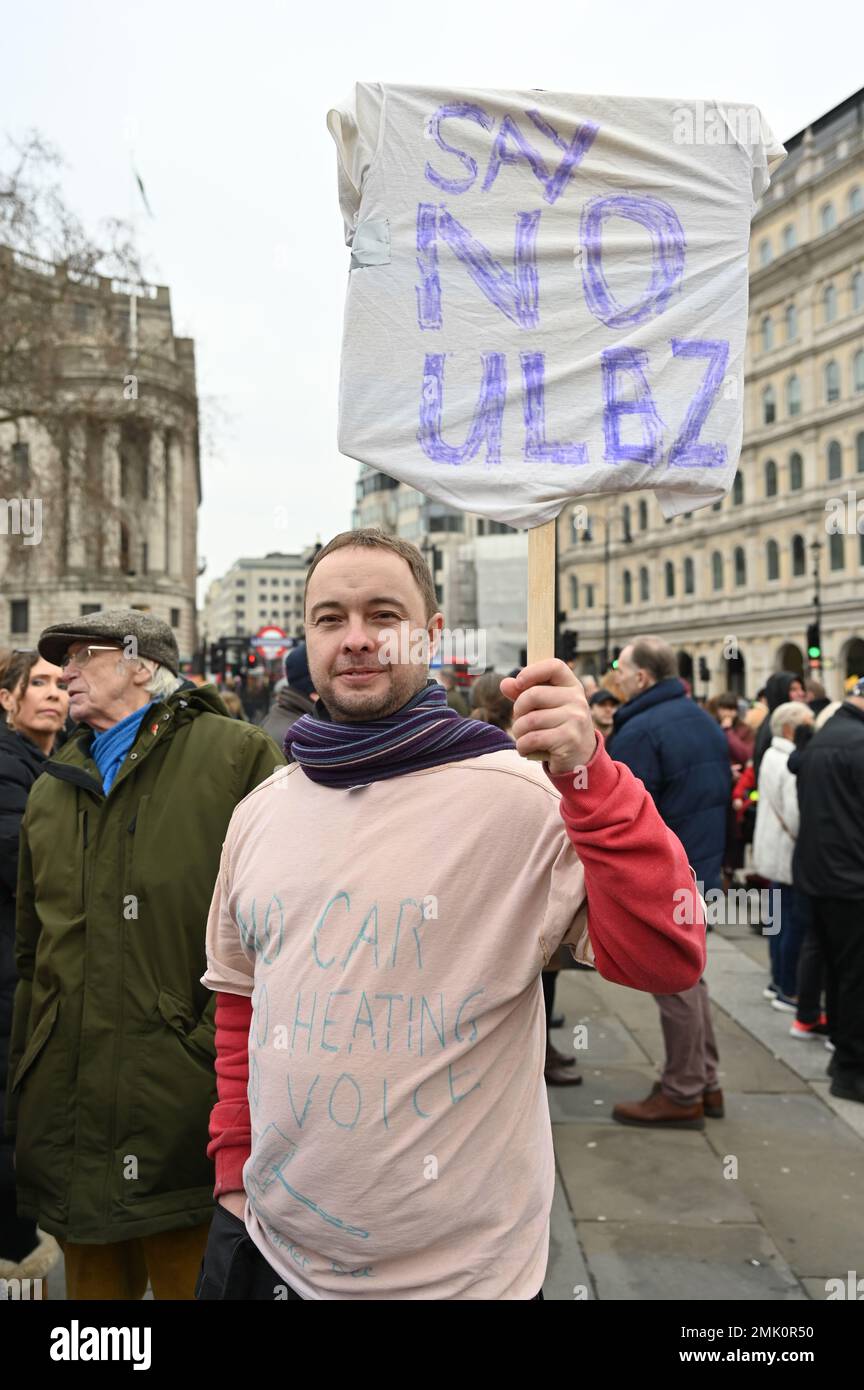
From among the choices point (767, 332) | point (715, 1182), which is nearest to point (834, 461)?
point (767, 332)

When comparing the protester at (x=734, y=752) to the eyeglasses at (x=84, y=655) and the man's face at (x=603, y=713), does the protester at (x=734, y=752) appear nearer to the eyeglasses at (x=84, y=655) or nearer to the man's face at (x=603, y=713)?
the man's face at (x=603, y=713)

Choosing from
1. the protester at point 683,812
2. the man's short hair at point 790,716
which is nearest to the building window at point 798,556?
the man's short hair at point 790,716

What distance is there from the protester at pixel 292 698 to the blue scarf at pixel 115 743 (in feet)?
6.86

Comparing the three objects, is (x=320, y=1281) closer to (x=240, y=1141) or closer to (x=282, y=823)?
(x=240, y=1141)

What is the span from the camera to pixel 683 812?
17.4ft

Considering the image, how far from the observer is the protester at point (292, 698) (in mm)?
5156

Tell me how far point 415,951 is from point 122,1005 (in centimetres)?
122

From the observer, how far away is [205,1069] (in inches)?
106

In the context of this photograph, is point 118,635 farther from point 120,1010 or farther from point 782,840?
point 782,840

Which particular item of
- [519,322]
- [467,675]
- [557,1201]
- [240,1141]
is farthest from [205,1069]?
[467,675]

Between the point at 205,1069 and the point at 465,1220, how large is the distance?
3.77 feet

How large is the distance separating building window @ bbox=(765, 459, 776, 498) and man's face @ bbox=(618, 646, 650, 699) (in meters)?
49.0

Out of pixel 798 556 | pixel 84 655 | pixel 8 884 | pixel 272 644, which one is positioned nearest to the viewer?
pixel 84 655

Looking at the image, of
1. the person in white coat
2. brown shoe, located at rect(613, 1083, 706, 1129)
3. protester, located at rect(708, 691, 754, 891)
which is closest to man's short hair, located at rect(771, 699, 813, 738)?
the person in white coat
